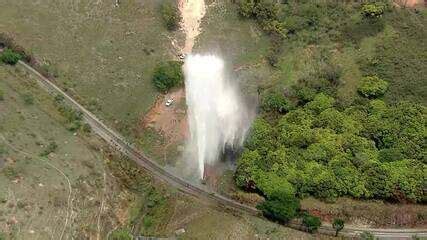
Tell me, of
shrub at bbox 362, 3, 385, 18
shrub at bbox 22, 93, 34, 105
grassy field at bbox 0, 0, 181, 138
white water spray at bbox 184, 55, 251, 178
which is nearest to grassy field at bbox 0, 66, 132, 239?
shrub at bbox 22, 93, 34, 105

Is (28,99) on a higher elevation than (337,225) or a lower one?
higher

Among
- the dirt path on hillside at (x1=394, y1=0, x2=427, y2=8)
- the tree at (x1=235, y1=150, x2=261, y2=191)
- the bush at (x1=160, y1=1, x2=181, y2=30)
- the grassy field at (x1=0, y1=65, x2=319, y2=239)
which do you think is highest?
the dirt path on hillside at (x1=394, y1=0, x2=427, y2=8)

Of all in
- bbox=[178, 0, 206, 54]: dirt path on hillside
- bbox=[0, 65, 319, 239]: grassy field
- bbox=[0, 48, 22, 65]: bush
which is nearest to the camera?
bbox=[0, 65, 319, 239]: grassy field

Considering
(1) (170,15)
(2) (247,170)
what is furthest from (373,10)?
(2) (247,170)

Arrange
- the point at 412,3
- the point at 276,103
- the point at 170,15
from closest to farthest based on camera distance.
Result: the point at 276,103 → the point at 170,15 → the point at 412,3

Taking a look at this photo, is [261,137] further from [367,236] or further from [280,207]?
[367,236]

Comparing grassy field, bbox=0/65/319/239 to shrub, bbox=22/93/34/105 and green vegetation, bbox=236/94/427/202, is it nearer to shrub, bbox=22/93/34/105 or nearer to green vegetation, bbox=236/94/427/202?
shrub, bbox=22/93/34/105

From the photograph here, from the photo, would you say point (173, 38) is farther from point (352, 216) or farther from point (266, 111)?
point (352, 216)

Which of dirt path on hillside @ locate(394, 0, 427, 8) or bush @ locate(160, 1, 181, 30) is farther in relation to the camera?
dirt path on hillside @ locate(394, 0, 427, 8)
